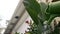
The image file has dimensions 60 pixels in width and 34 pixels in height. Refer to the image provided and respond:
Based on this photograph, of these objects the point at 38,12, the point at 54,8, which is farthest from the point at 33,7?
the point at 54,8

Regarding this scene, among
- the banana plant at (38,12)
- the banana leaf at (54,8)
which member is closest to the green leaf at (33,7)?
the banana plant at (38,12)

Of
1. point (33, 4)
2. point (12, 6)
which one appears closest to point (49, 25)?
point (33, 4)

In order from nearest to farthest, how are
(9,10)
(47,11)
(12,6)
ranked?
(47,11), (12,6), (9,10)

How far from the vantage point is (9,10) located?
4.27m

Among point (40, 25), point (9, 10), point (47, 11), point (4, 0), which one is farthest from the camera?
point (9, 10)

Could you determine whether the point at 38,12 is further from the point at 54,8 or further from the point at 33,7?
the point at 54,8

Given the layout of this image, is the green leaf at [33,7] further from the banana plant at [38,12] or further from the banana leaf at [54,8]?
the banana leaf at [54,8]

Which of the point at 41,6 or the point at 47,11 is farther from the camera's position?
the point at 41,6

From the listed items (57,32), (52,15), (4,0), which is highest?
(4,0)

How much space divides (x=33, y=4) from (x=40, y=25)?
135mm

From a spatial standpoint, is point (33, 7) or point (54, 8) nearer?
point (54, 8)

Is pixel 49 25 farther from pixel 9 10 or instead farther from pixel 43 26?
pixel 9 10

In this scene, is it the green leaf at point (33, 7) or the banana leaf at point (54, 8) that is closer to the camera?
the banana leaf at point (54, 8)

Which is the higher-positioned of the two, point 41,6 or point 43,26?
point 41,6
